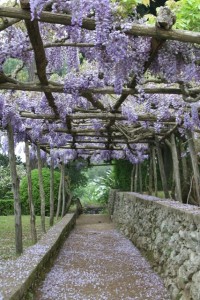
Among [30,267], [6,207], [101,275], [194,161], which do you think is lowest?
[101,275]

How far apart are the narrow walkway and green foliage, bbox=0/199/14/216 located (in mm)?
7200

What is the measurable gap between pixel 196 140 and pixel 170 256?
471cm

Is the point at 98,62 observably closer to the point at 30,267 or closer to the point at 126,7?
the point at 126,7

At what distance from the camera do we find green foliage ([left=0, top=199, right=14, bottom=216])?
47.6 ft

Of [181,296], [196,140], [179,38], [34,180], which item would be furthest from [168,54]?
[34,180]

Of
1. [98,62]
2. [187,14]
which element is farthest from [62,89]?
[187,14]

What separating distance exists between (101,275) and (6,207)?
1004 centimetres

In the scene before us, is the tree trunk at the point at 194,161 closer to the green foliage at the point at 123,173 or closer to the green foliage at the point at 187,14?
the green foliage at the point at 187,14

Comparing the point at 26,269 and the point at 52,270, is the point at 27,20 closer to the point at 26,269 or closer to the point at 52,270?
the point at 26,269

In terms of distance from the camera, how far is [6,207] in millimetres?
14562

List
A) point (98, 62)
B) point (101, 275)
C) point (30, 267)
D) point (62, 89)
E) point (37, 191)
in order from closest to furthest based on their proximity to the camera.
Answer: point (98, 62)
point (30, 267)
point (62, 89)
point (101, 275)
point (37, 191)

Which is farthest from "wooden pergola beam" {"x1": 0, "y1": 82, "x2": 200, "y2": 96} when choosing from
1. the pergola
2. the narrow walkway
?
the narrow walkway

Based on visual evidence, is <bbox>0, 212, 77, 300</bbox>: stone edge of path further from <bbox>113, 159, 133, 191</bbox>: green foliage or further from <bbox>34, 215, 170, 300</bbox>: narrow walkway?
<bbox>113, 159, 133, 191</bbox>: green foliage

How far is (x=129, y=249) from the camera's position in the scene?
688cm
